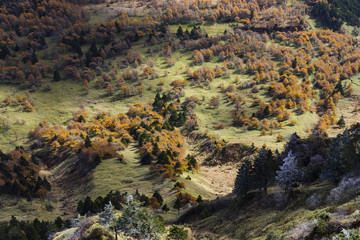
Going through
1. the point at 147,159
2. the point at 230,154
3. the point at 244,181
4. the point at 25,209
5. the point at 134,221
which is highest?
the point at 134,221

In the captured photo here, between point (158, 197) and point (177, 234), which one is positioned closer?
point (177, 234)

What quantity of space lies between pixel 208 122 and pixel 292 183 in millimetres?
124341

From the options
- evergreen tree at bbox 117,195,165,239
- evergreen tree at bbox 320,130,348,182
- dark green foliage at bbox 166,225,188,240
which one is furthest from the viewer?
evergreen tree at bbox 320,130,348,182

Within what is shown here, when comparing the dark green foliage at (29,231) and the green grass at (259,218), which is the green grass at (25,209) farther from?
the green grass at (259,218)

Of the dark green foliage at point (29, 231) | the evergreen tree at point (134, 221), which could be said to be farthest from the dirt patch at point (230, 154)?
the evergreen tree at point (134, 221)

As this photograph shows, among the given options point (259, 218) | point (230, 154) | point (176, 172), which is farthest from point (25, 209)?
point (230, 154)

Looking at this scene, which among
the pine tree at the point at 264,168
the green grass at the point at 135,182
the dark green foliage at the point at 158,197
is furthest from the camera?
the green grass at the point at 135,182

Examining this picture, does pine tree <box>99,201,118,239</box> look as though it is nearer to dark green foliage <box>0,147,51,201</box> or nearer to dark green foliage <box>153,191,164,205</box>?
dark green foliage <box>153,191,164,205</box>

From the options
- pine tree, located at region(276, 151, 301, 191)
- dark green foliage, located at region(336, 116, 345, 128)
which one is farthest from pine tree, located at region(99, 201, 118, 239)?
dark green foliage, located at region(336, 116, 345, 128)

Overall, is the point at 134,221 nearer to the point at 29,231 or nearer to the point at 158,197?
the point at 158,197

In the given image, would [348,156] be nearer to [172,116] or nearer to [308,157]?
[308,157]

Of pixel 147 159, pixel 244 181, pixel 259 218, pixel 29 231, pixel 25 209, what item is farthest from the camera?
pixel 147 159

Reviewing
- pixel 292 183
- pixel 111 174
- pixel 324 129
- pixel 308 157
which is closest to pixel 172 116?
pixel 111 174

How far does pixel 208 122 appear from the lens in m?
189
